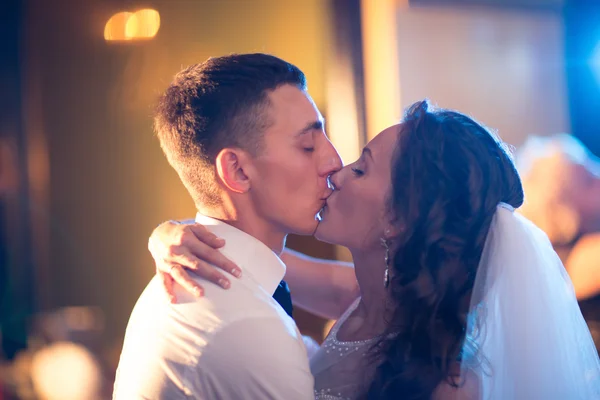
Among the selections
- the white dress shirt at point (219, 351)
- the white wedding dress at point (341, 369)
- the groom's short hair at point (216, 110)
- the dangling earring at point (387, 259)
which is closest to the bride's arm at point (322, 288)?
the white wedding dress at point (341, 369)

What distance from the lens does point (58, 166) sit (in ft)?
13.3

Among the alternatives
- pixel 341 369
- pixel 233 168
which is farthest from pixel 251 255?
pixel 341 369

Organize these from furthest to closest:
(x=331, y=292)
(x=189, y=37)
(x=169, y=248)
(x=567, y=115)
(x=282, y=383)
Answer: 1. (x=189, y=37)
2. (x=567, y=115)
3. (x=331, y=292)
4. (x=169, y=248)
5. (x=282, y=383)

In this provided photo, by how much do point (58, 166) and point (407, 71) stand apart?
91.9 inches

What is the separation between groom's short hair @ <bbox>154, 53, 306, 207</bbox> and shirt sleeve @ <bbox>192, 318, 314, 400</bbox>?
434 mm

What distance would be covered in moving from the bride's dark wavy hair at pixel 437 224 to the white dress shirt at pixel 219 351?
41 cm

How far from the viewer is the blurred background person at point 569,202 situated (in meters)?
2.75

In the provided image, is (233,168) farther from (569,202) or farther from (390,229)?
(569,202)

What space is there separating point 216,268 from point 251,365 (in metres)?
0.25

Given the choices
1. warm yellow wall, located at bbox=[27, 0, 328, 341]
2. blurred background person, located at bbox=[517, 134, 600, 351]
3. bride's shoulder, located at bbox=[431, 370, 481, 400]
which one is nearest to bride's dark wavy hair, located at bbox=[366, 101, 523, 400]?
bride's shoulder, located at bbox=[431, 370, 481, 400]

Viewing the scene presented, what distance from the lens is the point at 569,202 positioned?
2.98 metres

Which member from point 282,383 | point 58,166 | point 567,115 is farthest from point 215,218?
point 58,166

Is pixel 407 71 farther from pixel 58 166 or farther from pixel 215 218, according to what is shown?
pixel 58 166

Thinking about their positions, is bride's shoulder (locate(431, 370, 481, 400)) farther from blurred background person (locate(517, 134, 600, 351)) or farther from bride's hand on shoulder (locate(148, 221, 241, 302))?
blurred background person (locate(517, 134, 600, 351))
